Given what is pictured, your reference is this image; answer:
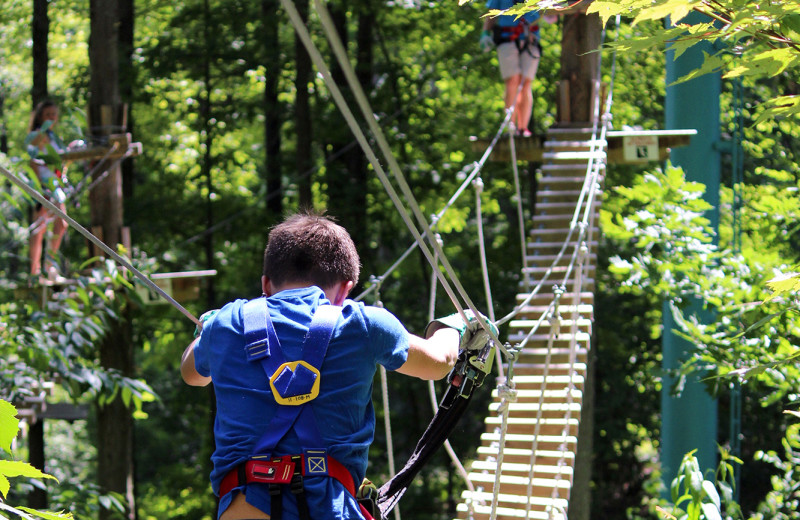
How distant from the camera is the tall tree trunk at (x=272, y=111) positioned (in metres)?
9.29

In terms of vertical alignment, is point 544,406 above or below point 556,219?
below

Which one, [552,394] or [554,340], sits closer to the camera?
[552,394]

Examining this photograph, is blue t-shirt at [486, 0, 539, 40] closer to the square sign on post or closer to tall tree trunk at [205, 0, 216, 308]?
the square sign on post

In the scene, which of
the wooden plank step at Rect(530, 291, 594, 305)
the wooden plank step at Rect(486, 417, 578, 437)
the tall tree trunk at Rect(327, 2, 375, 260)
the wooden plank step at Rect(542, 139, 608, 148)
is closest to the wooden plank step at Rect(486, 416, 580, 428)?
the wooden plank step at Rect(486, 417, 578, 437)

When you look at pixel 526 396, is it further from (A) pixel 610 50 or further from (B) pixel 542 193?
(A) pixel 610 50

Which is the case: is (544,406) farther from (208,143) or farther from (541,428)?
(208,143)

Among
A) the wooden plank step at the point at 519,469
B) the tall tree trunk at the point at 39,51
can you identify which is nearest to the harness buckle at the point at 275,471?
the wooden plank step at the point at 519,469

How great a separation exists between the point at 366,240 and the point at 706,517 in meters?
6.67

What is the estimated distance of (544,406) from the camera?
3684 millimetres

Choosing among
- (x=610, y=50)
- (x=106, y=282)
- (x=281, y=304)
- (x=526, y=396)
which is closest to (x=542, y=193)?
(x=526, y=396)

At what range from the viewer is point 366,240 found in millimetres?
9195

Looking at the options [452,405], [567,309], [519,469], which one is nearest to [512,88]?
[567,309]

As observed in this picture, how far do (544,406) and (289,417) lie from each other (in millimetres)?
2330

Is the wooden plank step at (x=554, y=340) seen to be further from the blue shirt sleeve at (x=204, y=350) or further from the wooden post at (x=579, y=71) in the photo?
the blue shirt sleeve at (x=204, y=350)
